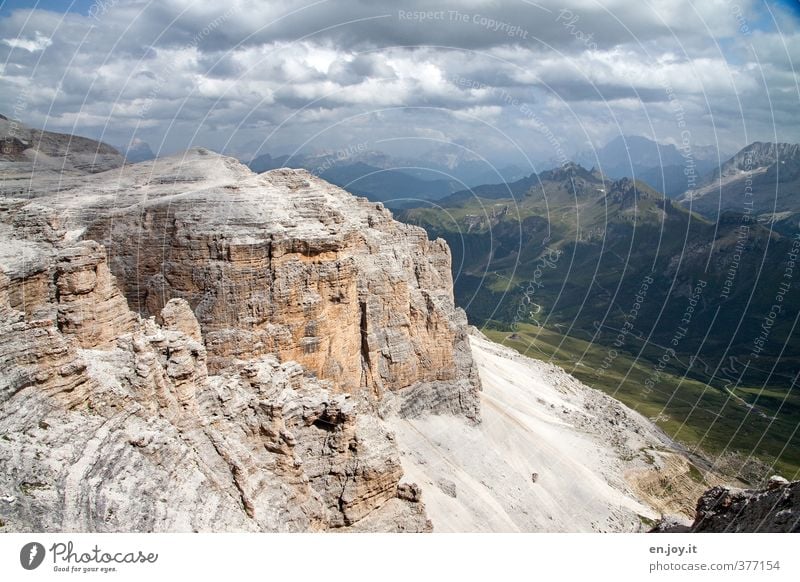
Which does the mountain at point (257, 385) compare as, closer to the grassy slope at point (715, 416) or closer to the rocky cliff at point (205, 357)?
the rocky cliff at point (205, 357)

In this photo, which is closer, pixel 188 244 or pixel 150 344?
pixel 150 344

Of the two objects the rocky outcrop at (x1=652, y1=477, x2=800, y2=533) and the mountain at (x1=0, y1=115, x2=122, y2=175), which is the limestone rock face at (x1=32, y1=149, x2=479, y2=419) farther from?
the rocky outcrop at (x1=652, y1=477, x2=800, y2=533)

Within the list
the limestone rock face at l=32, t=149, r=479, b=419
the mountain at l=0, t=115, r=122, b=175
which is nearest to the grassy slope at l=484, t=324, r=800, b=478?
the limestone rock face at l=32, t=149, r=479, b=419

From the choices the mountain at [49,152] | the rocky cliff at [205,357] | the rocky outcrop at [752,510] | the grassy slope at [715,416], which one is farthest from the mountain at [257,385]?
the grassy slope at [715,416]

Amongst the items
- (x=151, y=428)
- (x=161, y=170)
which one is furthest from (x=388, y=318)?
(x=151, y=428)

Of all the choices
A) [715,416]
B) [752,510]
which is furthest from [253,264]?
[715,416]

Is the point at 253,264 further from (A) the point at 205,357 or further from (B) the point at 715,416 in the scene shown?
(B) the point at 715,416
